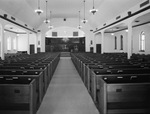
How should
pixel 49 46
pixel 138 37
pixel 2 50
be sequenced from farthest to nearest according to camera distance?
pixel 49 46 < pixel 138 37 < pixel 2 50

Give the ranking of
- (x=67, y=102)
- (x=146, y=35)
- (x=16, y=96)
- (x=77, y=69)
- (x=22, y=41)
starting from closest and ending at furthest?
(x=16, y=96), (x=67, y=102), (x=77, y=69), (x=146, y=35), (x=22, y=41)

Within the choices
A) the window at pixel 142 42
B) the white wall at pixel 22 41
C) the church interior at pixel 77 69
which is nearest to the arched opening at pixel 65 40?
the church interior at pixel 77 69

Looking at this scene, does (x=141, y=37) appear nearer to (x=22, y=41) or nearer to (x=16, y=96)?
(x=16, y=96)

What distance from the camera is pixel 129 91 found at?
2627 mm

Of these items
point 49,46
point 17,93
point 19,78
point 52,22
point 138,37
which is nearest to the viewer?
point 17,93

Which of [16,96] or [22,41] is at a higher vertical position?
[22,41]

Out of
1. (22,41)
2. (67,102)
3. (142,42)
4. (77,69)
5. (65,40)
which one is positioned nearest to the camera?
(67,102)

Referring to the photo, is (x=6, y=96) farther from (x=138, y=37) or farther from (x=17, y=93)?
(x=138, y=37)

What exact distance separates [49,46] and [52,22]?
3798 millimetres

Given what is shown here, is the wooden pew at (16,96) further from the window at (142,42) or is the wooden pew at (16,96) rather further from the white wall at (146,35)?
the window at (142,42)

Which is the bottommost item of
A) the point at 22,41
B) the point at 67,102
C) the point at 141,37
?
the point at 67,102

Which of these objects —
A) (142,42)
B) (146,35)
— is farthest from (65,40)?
(146,35)

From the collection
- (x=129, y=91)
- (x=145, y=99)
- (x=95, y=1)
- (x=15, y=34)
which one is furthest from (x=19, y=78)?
(x=15, y=34)

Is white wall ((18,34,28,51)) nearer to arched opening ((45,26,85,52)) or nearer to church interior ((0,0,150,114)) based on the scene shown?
church interior ((0,0,150,114))
